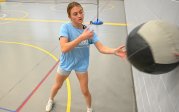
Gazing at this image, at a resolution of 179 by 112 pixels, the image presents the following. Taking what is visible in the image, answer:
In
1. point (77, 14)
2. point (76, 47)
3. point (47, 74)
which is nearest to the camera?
point (77, 14)

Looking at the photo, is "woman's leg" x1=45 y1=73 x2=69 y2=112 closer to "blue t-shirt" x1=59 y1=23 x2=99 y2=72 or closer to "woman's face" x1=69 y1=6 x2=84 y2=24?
"blue t-shirt" x1=59 y1=23 x2=99 y2=72

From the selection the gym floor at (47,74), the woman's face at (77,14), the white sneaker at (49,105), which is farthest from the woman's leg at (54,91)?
the woman's face at (77,14)

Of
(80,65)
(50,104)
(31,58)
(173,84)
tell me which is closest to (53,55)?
(31,58)

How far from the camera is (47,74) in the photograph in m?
4.49

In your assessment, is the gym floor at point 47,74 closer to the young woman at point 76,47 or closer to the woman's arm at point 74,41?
the young woman at point 76,47

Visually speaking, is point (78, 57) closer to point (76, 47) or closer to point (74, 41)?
point (76, 47)

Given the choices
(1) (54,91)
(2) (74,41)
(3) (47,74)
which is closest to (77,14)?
(2) (74,41)

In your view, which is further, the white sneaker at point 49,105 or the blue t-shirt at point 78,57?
the white sneaker at point 49,105

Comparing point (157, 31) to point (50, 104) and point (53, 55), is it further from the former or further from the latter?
point (53, 55)

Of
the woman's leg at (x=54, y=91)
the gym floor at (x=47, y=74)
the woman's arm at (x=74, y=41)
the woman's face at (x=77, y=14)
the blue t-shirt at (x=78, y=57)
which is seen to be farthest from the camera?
the gym floor at (x=47, y=74)

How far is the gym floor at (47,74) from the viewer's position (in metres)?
3.55

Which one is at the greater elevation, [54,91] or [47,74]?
[54,91]

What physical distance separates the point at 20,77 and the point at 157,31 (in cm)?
357

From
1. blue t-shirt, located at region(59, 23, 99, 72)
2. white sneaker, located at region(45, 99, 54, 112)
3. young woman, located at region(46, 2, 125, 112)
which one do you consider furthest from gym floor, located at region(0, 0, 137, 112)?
blue t-shirt, located at region(59, 23, 99, 72)
